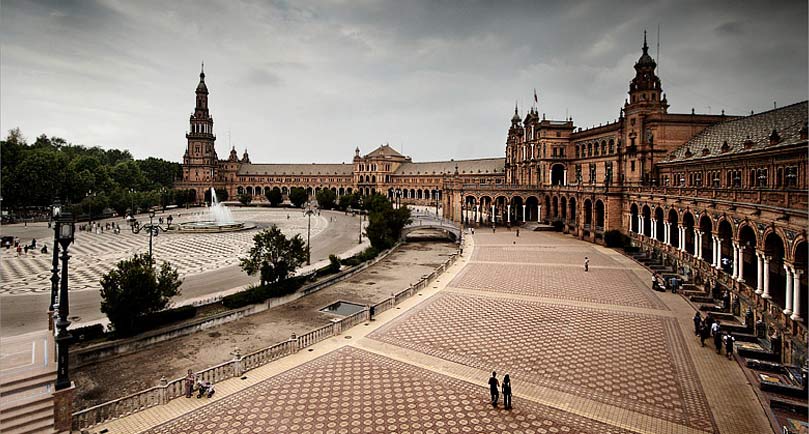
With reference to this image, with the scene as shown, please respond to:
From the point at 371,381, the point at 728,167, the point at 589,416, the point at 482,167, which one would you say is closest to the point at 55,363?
the point at 371,381

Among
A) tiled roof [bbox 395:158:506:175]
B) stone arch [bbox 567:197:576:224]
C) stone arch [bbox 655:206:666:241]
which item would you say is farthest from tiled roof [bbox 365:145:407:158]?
stone arch [bbox 655:206:666:241]

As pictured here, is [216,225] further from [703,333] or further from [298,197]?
[703,333]

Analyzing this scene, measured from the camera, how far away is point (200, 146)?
13912 cm

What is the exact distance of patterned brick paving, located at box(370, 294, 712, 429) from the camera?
17031 millimetres

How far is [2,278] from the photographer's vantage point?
3700 centimetres

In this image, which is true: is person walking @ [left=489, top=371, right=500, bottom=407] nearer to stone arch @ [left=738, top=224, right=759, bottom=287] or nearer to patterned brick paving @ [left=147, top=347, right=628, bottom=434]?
patterned brick paving @ [left=147, top=347, right=628, bottom=434]

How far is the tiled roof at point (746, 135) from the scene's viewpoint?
3462cm

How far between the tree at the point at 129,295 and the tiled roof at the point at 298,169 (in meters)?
128

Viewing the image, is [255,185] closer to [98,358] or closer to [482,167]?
[482,167]

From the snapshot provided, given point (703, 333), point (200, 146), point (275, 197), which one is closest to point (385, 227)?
point (703, 333)

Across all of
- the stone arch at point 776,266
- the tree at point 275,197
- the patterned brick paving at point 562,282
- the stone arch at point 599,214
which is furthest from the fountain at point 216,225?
the stone arch at point 776,266

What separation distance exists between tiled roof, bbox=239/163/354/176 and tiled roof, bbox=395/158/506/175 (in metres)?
20.2

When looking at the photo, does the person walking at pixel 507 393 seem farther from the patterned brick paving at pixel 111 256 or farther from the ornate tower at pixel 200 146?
the ornate tower at pixel 200 146

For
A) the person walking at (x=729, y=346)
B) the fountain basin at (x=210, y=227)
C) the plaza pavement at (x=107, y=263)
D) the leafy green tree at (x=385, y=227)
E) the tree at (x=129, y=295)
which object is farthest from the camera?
the fountain basin at (x=210, y=227)
